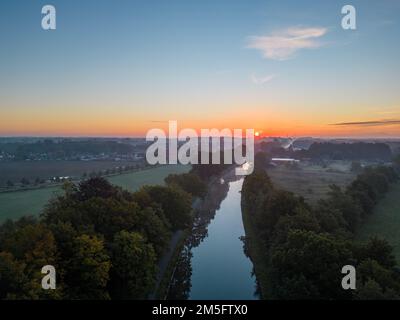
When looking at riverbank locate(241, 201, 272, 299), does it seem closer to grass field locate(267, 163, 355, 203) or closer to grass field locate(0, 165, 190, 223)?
grass field locate(267, 163, 355, 203)

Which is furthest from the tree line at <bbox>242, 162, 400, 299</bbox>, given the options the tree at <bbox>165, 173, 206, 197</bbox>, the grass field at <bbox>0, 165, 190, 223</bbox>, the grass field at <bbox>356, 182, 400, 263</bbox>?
the grass field at <bbox>0, 165, 190, 223</bbox>

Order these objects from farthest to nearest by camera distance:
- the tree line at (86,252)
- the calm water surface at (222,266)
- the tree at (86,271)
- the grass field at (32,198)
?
the grass field at (32,198) → the calm water surface at (222,266) → the tree at (86,271) → the tree line at (86,252)

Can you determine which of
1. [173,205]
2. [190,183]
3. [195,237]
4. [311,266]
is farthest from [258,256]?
[190,183]

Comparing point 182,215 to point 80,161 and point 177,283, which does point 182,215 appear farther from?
point 80,161

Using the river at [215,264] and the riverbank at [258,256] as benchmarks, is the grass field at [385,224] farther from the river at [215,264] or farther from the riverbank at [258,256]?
the river at [215,264]

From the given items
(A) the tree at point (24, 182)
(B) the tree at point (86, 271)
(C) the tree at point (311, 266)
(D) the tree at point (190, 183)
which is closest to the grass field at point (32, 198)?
(A) the tree at point (24, 182)
